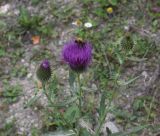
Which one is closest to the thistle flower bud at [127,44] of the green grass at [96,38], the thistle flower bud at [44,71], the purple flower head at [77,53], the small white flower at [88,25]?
the purple flower head at [77,53]

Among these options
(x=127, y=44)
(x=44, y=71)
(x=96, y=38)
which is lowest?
(x=96, y=38)

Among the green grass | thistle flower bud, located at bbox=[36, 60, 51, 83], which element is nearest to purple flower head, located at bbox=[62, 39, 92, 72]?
thistle flower bud, located at bbox=[36, 60, 51, 83]

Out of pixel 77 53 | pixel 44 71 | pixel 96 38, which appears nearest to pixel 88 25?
pixel 96 38

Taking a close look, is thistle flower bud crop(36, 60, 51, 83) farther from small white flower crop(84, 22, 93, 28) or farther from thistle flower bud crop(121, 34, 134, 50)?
small white flower crop(84, 22, 93, 28)

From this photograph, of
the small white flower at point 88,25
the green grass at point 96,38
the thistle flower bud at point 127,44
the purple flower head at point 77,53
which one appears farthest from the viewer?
the small white flower at point 88,25

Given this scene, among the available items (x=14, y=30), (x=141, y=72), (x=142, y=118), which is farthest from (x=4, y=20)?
(x=142, y=118)

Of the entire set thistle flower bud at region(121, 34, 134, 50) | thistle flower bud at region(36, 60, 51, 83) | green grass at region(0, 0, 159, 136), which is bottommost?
green grass at region(0, 0, 159, 136)

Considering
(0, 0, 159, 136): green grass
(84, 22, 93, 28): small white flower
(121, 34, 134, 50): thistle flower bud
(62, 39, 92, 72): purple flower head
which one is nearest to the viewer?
(62, 39, 92, 72): purple flower head

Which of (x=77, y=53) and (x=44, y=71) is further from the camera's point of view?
(x=44, y=71)

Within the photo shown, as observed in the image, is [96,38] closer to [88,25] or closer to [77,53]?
[88,25]

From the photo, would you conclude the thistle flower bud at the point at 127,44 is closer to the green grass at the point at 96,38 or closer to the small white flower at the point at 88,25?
the green grass at the point at 96,38

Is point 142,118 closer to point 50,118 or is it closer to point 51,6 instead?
point 50,118
